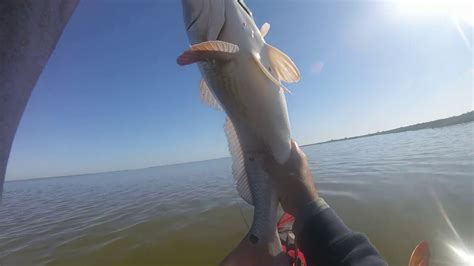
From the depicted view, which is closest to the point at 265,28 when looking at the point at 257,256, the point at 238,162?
the point at 238,162

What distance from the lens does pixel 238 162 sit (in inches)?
109

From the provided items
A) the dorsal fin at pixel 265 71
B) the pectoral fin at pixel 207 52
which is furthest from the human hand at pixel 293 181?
the pectoral fin at pixel 207 52

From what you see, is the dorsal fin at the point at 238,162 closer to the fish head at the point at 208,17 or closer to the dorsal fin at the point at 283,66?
the dorsal fin at the point at 283,66

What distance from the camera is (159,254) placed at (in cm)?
657

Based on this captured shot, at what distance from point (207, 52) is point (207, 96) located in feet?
2.11

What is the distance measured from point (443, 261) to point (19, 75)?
698 centimetres

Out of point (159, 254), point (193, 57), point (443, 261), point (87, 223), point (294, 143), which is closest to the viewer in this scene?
point (193, 57)

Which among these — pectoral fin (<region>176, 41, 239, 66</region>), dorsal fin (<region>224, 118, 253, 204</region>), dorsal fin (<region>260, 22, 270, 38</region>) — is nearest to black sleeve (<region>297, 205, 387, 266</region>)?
dorsal fin (<region>224, 118, 253, 204</region>)

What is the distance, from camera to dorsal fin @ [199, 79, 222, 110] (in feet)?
8.54

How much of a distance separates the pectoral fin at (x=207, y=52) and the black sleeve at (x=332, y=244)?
1.59 meters

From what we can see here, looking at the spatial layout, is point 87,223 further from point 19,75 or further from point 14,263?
point 19,75

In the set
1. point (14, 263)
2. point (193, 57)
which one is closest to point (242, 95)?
point (193, 57)

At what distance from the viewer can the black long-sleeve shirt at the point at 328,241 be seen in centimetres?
190

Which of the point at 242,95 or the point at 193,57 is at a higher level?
the point at 193,57
